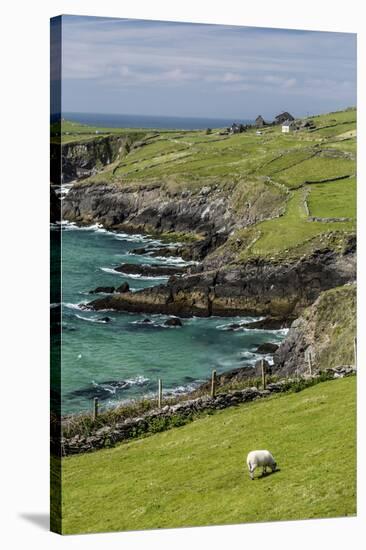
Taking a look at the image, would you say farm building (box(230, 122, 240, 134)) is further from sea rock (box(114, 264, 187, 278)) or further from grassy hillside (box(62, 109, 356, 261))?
sea rock (box(114, 264, 187, 278))

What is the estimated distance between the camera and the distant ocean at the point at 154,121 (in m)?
26.3

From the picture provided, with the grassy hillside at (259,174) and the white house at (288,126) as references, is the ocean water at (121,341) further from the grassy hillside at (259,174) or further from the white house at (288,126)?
the white house at (288,126)

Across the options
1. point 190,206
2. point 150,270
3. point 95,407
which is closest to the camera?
point 95,407

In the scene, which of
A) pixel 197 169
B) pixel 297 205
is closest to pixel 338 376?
pixel 297 205

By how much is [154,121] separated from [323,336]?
22.8 feet

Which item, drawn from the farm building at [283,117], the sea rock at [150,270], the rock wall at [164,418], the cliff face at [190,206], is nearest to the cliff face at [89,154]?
the cliff face at [190,206]

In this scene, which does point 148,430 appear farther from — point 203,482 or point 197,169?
point 197,169

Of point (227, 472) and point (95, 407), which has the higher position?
point (95, 407)

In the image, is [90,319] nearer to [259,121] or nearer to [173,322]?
[173,322]

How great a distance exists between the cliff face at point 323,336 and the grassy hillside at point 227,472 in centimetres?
71

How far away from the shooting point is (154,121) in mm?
27938

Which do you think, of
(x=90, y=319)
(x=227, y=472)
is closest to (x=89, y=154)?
(x=90, y=319)

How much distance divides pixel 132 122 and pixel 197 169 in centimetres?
242

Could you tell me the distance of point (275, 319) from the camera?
28.4 metres
